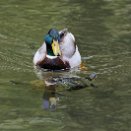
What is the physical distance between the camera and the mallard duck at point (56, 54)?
11.0 m

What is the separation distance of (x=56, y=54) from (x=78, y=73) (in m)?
0.57

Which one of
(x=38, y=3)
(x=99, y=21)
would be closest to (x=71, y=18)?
(x=99, y=21)

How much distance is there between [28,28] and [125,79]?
3827mm

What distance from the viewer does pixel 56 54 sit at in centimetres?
1095

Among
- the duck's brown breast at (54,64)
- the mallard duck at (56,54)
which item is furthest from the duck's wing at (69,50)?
the duck's brown breast at (54,64)

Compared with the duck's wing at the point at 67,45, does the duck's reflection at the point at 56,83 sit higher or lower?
lower

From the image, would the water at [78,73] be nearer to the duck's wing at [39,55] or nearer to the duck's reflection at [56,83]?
the duck's reflection at [56,83]

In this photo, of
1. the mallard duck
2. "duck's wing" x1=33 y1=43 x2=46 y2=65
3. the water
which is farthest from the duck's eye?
the water

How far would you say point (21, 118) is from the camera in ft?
27.0

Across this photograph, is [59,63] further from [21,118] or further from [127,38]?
[21,118]

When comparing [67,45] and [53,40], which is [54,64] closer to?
[53,40]

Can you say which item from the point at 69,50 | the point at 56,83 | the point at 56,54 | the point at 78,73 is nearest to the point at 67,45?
the point at 69,50

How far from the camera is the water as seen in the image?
8.17 m

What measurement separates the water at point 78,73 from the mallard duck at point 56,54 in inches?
10.1
